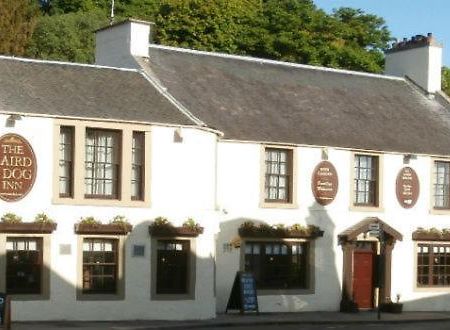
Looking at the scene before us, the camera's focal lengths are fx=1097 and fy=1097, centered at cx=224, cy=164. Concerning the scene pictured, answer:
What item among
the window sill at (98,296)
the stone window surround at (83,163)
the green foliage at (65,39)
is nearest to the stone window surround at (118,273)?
the window sill at (98,296)

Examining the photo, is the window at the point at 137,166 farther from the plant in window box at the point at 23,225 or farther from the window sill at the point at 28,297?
the window sill at the point at 28,297

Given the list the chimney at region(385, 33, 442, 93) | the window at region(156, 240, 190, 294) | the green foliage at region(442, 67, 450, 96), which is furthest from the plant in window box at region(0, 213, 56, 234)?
the green foliage at region(442, 67, 450, 96)

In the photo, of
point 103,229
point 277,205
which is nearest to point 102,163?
point 103,229

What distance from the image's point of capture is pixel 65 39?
58.9 m

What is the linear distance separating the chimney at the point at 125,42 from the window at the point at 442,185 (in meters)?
11.2

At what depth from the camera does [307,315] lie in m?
33.6

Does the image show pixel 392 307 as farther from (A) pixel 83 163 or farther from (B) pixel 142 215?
(A) pixel 83 163

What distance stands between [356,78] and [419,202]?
6370 millimetres

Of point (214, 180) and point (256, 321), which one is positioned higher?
point (214, 180)

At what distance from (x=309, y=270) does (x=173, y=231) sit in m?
6.33

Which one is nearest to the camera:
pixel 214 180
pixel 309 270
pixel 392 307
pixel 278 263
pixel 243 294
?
pixel 214 180

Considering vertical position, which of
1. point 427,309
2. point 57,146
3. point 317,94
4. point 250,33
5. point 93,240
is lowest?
point 427,309

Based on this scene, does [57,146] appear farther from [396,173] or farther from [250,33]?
[250,33]

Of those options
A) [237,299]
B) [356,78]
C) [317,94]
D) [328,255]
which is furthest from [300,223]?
[356,78]
